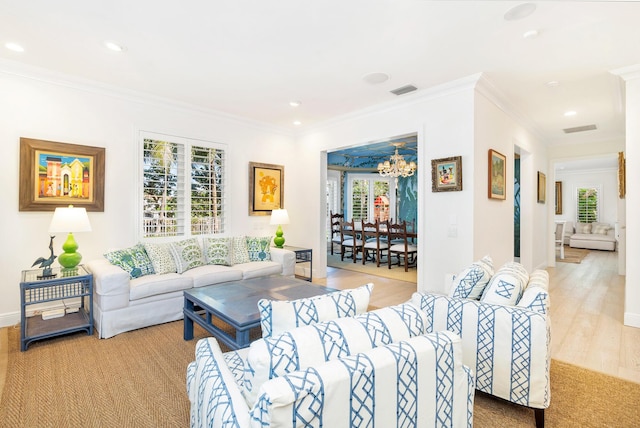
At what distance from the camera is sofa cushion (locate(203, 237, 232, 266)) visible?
13.4ft

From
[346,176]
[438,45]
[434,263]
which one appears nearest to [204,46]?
[438,45]

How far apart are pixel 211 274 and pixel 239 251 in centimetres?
75

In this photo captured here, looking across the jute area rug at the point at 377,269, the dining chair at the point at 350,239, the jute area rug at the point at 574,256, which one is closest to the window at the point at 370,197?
the dining chair at the point at 350,239

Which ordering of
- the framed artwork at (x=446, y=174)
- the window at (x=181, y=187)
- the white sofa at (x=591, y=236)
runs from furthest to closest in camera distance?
the white sofa at (x=591, y=236) < the window at (x=181, y=187) < the framed artwork at (x=446, y=174)

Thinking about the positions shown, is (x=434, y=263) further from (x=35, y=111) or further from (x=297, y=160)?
(x=35, y=111)

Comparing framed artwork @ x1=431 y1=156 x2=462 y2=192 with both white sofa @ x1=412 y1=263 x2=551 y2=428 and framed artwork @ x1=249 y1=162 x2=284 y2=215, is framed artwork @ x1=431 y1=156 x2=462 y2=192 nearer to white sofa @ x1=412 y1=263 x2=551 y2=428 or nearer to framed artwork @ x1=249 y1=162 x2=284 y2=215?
white sofa @ x1=412 y1=263 x2=551 y2=428

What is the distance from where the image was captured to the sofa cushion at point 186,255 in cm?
369

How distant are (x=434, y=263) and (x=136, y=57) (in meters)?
3.95

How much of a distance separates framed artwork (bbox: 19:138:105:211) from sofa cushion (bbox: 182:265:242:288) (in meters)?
1.36

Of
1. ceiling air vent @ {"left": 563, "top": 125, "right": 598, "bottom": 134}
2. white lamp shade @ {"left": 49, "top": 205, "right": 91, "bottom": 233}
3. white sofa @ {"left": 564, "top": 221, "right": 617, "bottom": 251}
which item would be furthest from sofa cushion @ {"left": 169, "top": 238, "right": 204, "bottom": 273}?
white sofa @ {"left": 564, "top": 221, "right": 617, "bottom": 251}

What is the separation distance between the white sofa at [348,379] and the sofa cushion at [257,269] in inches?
104

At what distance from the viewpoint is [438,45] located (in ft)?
9.23

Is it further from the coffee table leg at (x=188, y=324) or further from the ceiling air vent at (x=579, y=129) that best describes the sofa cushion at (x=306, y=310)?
the ceiling air vent at (x=579, y=129)

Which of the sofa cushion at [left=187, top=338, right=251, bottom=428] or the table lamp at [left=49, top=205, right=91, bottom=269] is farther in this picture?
the table lamp at [left=49, top=205, right=91, bottom=269]
